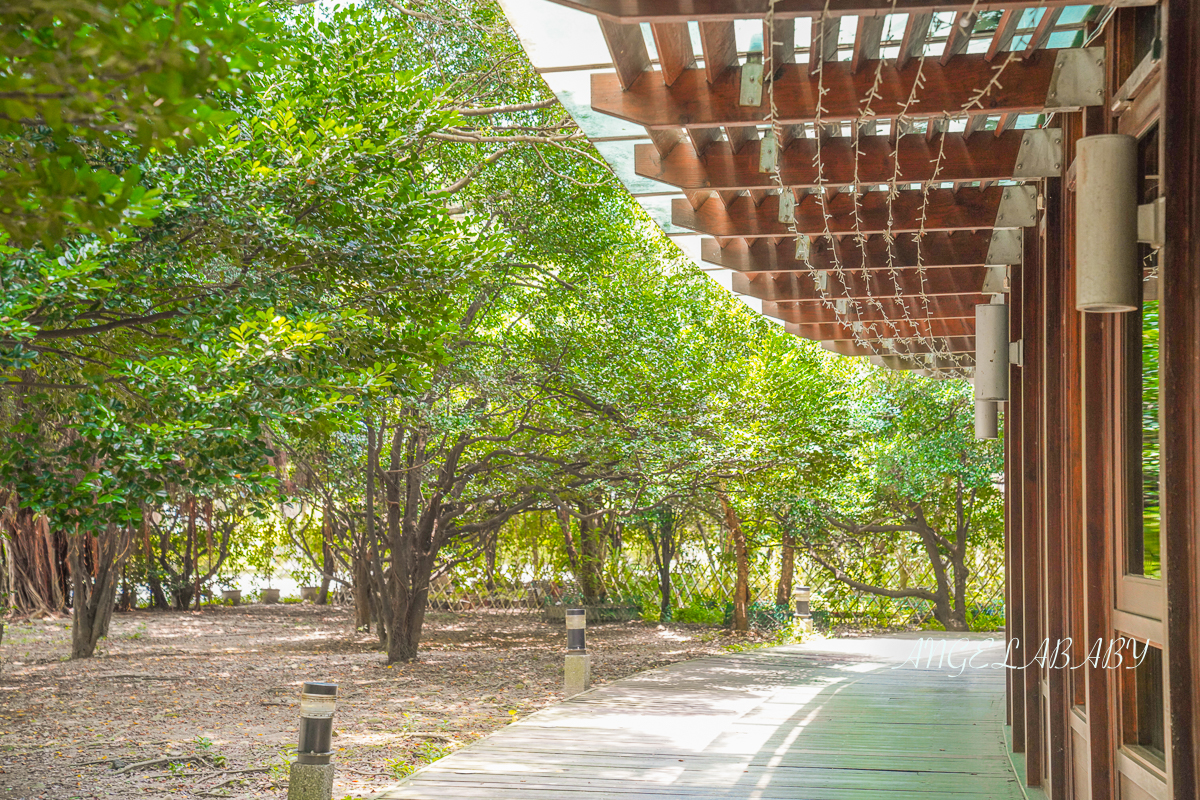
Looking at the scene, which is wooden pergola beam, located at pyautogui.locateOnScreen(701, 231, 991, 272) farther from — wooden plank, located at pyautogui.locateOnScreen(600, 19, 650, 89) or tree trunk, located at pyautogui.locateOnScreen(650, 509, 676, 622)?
tree trunk, located at pyautogui.locateOnScreen(650, 509, 676, 622)

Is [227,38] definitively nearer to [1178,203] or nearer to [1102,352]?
[1178,203]

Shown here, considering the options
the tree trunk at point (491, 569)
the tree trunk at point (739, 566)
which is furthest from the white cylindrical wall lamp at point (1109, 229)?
the tree trunk at point (491, 569)

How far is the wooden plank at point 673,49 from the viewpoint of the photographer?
3.46 metres

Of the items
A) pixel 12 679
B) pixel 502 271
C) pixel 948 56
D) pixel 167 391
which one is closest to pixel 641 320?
pixel 502 271

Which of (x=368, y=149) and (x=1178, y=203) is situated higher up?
(x=368, y=149)

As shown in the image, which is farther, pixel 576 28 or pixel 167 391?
pixel 167 391

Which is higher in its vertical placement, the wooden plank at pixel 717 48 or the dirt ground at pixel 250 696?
the wooden plank at pixel 717 48

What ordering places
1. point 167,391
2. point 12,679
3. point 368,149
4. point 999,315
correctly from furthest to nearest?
point 12,679, point 368,149, point 999,315, point 167,391

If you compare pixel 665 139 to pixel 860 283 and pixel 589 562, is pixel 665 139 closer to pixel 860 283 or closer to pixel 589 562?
pixel 860 283

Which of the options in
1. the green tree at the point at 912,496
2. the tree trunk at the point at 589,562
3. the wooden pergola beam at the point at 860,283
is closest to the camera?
the wooden pergola beam at the point at 860,283

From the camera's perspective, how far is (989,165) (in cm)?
420

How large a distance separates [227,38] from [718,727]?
5762 mm

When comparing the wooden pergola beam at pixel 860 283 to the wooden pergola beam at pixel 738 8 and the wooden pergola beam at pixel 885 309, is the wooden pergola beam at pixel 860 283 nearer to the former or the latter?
the wooden pergola beam at pixel 885 309

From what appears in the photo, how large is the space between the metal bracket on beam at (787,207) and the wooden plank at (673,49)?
3.13 feet
